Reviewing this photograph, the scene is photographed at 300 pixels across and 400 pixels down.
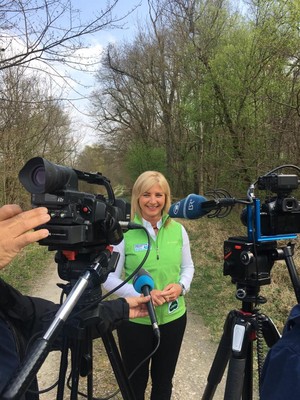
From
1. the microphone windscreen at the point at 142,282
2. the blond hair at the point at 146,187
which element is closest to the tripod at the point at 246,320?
the microphone windscreen at the point at 142,282

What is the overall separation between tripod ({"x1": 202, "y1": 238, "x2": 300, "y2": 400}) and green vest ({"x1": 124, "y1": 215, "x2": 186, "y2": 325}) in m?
0.57

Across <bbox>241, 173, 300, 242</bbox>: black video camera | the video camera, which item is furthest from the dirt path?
<bbox>241, 173, 300, 242</bbox>: black video camera

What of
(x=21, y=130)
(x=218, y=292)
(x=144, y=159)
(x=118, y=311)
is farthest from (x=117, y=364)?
(x=144, y=159)

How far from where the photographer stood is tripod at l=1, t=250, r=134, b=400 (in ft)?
3.21

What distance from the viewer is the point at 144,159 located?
25031 millimetres

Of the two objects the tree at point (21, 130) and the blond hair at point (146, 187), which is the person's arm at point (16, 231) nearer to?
the blond hair at point (146, 187)

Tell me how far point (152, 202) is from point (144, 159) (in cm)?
2278

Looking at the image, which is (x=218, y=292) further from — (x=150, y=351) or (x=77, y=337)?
(x=77, y=337)

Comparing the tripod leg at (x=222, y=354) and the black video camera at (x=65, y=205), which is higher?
the black video camera at (x=65, y=205)

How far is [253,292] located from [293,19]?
830 cm

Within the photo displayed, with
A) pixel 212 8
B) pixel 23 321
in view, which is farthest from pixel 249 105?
pixel 23 321

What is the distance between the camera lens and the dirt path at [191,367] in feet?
10.2

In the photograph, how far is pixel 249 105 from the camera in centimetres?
1081

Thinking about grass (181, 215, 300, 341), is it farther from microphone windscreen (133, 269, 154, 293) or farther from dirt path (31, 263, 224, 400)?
microphone windscreen (133, 269, 154, 293)
